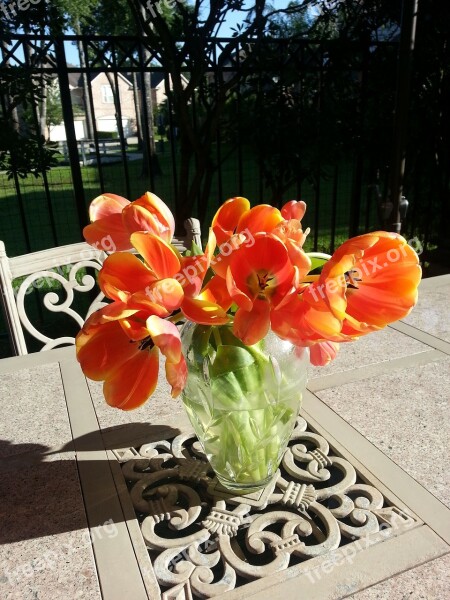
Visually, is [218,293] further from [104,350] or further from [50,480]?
[50,480]

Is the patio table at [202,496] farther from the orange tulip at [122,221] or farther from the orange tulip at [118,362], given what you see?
the orange tulip at [122,221]

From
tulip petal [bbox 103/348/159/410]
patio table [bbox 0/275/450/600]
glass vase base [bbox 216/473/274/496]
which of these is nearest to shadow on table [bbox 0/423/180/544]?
patio table [bbox 0/275/450/600]

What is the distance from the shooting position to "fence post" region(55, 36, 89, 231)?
2.52 m

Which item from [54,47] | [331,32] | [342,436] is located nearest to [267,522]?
[342,436]

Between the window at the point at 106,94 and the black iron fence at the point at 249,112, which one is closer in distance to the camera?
the black iron fence at the point at 249,112

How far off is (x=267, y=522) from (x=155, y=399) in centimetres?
45

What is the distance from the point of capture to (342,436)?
3.01ft

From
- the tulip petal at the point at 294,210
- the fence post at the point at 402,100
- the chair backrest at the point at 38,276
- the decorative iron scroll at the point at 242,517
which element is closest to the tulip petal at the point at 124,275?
the tulip petal at the point at 294,210

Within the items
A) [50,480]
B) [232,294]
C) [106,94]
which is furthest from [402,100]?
[106,94]

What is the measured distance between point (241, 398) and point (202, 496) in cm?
23

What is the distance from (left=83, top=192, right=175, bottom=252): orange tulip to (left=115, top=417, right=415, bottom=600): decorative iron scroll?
0.41m

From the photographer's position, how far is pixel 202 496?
2.57ft

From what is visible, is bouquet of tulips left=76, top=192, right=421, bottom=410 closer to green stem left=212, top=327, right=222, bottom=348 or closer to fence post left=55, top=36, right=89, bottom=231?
green stem left=212, top=327, right=222, bottom=348

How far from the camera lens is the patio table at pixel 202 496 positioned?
63 centimetres
